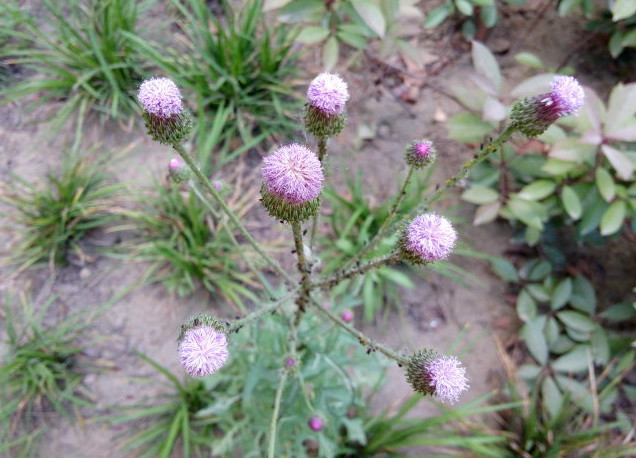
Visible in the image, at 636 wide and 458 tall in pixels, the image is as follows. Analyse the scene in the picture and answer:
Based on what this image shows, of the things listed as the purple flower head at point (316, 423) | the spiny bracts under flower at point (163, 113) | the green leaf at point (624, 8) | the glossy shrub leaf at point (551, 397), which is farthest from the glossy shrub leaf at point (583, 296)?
the spiny bracts under flower at point (163, 113)

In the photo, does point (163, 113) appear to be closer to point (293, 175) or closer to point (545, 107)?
point (293, 175)

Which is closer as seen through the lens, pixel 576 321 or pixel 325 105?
pixel 325 105

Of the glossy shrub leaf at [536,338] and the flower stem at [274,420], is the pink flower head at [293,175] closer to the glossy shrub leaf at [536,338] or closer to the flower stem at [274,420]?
the flower stem at [274,420]

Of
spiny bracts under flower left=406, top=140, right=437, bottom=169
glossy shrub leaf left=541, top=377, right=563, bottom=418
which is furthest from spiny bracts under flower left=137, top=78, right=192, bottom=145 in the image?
glossy shrub leaf left=541, top=377, right=563, bottom=418

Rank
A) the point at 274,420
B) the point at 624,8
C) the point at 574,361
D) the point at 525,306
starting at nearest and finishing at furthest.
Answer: the point at 274,420 < the point at 624,8 < the point at 574,361 < the point at 525,306

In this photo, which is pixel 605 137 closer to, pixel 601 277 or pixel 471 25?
pixel 601 277

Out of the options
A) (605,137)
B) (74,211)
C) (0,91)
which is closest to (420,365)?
(605,137)

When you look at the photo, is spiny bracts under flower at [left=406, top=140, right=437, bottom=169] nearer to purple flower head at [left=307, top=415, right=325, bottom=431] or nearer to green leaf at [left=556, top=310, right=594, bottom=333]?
purple flower head at [left=307, top=415, right=325, bottom=431]

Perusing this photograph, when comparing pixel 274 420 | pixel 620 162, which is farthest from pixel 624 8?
pixel 274 420
